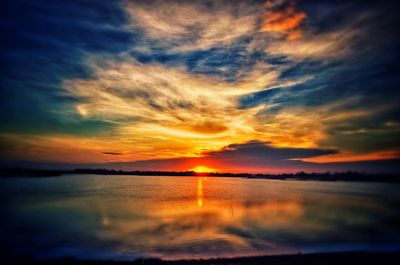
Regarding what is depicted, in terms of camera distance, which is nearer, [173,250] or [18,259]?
[18,259]

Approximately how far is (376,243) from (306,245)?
8.15m

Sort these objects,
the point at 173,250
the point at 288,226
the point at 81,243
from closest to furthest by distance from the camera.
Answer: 1. the point at 173,250
2. the point at 81,243
3. the point at 288,226

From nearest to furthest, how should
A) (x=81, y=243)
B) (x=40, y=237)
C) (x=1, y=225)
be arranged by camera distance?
(x=81, y=243) < (x=40, y=237) < (x=1, y=225)

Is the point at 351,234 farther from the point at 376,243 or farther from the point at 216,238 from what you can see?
the point at 216,238

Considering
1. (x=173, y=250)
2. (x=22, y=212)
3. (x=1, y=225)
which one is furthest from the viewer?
(x=22, y=212)

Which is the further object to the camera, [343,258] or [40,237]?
[40,237]

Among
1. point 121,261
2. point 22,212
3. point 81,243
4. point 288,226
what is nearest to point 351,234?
point 288,226

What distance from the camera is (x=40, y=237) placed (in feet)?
88.5

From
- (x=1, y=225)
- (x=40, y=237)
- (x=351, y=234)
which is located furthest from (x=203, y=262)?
(x=1, y=225)

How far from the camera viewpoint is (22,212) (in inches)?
1646

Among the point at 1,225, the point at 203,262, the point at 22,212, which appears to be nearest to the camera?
the point at 203,262

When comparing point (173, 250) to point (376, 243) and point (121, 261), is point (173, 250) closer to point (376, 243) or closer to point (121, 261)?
point (121, 261)

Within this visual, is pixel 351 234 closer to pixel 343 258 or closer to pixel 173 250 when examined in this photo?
pixel 343 258

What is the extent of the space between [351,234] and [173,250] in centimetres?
2382
